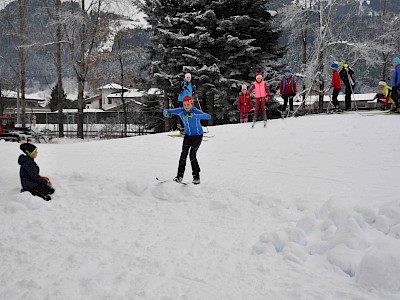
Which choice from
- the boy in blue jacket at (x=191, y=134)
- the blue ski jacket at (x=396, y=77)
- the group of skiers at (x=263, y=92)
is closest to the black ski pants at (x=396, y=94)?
the blue ski jacket at (x=396, y=77)

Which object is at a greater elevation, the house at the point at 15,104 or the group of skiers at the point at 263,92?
the house at the point at 15,104

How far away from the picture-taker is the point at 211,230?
4.71 metres

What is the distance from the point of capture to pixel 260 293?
3.31 meters

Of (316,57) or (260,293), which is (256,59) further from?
(260,293)

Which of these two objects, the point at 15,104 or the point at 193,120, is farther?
the point at 15,104

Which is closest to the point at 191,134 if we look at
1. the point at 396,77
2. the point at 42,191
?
the point at 42,191

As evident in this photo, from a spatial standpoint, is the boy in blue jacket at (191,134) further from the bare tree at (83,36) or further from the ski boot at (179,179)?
the bare tree at (83,36)

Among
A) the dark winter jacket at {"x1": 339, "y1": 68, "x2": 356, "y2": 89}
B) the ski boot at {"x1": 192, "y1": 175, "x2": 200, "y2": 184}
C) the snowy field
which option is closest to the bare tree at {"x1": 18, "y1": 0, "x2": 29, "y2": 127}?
the snowy field

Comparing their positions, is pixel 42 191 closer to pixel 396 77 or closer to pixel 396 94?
pixel 396 77

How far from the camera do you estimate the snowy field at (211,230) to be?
11.3ft

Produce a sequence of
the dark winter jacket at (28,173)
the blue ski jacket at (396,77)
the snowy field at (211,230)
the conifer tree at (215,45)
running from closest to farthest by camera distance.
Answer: the snowy field at (211,230), the dark winter jacket at (28,173), the blue ski jacket at (396,77), the conifer tree at (215,45)

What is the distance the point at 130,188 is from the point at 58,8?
20302 millimetres

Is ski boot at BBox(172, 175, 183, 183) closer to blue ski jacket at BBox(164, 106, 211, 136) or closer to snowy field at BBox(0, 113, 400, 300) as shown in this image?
snowy field at BBox(0, 113, 400, 300)

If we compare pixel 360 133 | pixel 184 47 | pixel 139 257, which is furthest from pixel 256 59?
pixel 139 257
